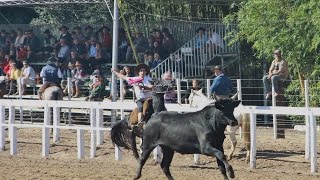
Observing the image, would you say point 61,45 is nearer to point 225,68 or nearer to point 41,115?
point 41,115

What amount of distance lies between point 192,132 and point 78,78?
456 inches

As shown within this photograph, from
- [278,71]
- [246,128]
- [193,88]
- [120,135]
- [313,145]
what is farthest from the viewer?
[278,71]

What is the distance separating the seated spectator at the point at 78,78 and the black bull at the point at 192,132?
10754 millimetres

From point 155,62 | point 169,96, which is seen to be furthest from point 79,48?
point 169,96

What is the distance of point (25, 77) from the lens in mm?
26266

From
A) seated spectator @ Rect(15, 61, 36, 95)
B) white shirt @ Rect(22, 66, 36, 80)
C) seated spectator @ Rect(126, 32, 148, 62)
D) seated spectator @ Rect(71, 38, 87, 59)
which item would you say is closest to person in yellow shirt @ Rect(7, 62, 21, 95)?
seated spectator @ Rect(15, 61, 36, 95)

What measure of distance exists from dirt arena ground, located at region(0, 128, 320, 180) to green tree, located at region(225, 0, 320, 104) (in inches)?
90.1

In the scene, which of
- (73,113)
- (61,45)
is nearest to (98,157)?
(73,113)

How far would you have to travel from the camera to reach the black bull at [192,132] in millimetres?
13656

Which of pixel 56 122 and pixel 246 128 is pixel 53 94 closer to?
pixel 56 122

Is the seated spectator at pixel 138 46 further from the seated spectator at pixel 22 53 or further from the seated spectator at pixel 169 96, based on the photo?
the seated spectator at pixel 169 96

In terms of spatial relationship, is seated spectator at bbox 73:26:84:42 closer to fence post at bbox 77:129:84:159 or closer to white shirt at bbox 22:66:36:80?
white shirt at bbox 22:66:36:80

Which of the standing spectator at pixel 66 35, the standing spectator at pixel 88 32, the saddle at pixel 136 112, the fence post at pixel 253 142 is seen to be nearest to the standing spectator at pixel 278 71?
the fence post at pixel 253 142

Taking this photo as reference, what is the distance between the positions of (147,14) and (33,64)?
438 centimetres
